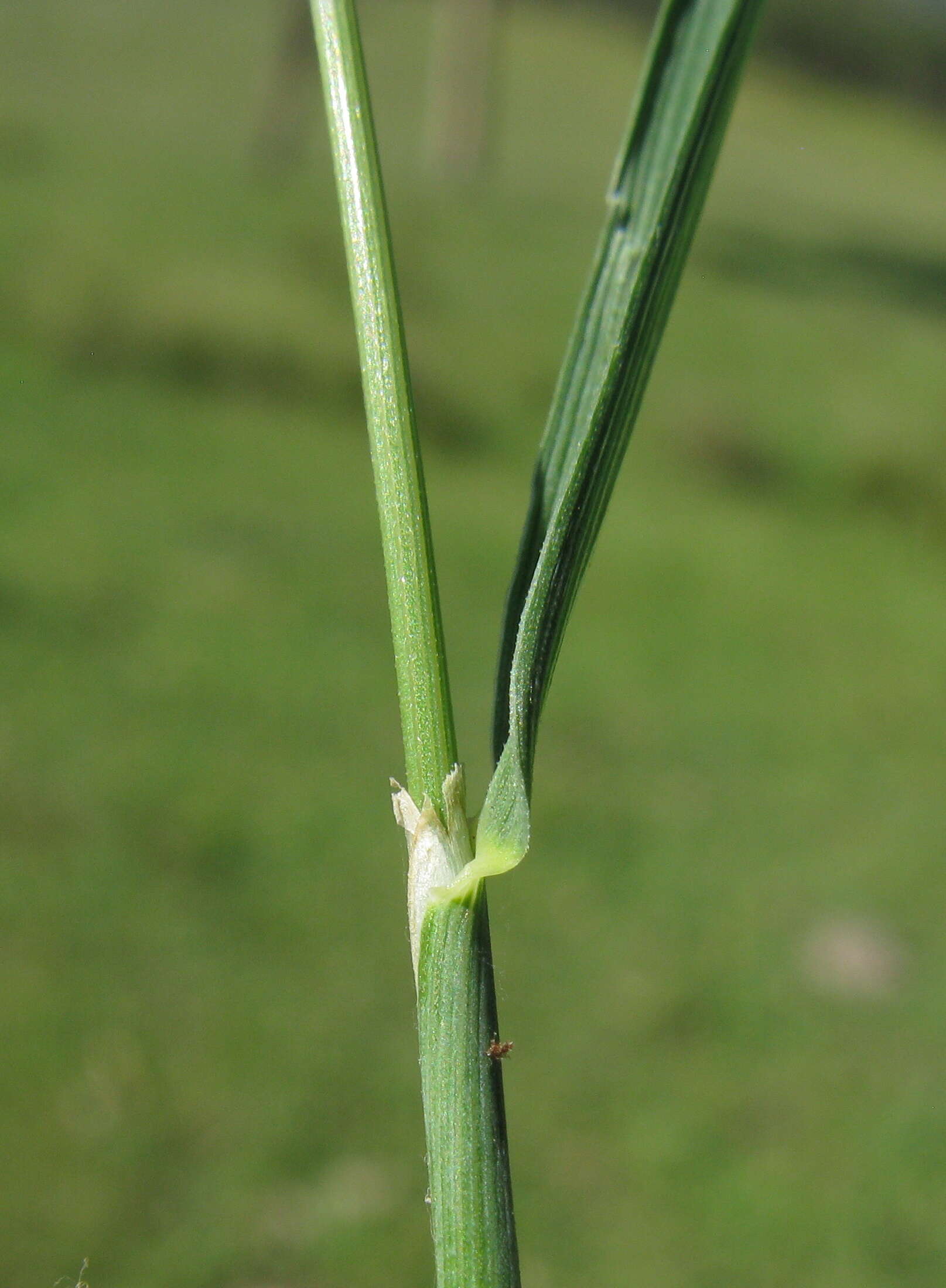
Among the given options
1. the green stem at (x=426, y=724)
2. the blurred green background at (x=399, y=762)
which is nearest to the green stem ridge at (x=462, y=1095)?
the green stem at (x=426, y=724)

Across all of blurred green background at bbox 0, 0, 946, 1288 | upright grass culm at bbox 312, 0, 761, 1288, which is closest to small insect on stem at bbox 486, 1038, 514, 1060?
upright grass culm at bbox 312, 0, 761, 1288

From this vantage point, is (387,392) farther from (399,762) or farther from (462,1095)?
(399,762)

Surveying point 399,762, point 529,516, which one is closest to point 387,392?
point 529,516

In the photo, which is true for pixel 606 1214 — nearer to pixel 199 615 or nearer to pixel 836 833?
pixel 836 833

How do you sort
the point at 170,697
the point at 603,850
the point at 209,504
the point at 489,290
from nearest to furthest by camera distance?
the point at 603,850 < the point at 170,697 < the point at 209,504 < the point at 489,290

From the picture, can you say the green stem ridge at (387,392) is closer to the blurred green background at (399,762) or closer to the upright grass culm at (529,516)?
the upright grass culm at (529,516)

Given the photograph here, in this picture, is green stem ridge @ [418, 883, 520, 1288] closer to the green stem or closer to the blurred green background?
the green stem

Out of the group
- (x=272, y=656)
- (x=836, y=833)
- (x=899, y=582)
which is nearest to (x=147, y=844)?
(x=272, y=656)
